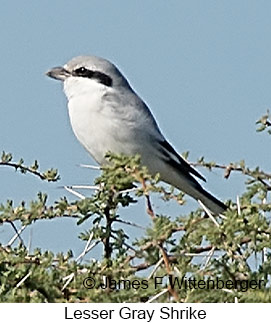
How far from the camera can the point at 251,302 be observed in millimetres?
1958

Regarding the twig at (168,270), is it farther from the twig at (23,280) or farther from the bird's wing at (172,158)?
the bird's wing at (172,158)

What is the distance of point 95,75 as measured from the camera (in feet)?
16.1

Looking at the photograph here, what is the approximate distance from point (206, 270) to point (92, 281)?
0.28 meters

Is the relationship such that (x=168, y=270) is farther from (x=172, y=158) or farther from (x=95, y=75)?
(x=95, y=75)

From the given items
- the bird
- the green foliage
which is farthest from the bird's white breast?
the green foliage

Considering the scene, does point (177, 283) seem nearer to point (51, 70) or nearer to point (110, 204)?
point (110, 204)

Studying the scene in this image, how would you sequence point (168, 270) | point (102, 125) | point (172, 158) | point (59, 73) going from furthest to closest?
point (59, 73) → point (172, 158) → point (102, 125) → point (168, 270)

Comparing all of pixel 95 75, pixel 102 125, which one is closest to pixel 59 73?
pixel 95 75

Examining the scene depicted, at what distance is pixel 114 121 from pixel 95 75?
0.35m

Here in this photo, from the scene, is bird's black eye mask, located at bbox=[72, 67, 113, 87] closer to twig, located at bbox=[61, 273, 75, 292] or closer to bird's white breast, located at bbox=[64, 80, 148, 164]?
bird's white breast, located at bbox=[64, 80, 148, 164]

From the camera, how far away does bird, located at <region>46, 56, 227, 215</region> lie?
4664 millimetres

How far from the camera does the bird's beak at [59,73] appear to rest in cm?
496

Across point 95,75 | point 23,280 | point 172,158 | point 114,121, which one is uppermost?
point 95,75
